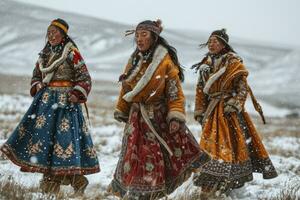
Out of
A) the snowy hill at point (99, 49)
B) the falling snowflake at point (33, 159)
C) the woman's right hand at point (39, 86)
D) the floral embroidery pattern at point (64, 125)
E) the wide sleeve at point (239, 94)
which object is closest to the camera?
the falling snowflake at point (33, 159)

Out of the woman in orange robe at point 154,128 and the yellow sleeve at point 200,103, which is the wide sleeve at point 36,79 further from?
the yellow sleeve at point 200,103

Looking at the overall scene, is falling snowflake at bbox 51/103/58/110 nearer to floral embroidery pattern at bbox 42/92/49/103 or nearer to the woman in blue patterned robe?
the woman in blue patterned robe

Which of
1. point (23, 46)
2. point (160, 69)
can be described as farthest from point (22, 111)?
point (23, 46)

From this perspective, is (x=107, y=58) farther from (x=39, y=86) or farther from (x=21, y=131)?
(x=21, y=131)

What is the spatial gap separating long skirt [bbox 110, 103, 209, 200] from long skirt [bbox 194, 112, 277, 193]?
97 cm

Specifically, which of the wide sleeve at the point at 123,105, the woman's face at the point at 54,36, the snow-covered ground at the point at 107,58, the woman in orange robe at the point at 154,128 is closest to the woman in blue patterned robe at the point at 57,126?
the woman's face at the point at 54,36

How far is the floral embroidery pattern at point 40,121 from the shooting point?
18.5 ft

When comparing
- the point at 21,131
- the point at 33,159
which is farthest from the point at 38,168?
the point at 21,131

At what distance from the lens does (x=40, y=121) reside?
564 cm

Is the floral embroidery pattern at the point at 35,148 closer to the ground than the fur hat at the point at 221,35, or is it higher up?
closer to the ground

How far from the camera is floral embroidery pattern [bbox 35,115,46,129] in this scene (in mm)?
5633

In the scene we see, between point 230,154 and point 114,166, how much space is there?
2.43 metres

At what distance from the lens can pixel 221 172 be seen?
19.7 feet

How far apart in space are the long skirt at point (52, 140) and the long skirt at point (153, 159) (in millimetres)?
715
